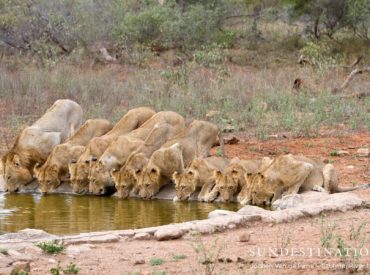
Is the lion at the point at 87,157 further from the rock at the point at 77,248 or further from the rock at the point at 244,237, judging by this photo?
the rock at the point at 244,237

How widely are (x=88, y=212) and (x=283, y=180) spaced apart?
2559 mm

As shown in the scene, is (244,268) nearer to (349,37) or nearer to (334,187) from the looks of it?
(334,187)

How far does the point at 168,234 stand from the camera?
855 cm

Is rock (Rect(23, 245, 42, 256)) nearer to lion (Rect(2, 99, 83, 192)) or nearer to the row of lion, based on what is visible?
the row of lion

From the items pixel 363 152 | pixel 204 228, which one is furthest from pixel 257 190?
pixel 363 152

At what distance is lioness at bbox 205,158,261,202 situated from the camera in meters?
11.6

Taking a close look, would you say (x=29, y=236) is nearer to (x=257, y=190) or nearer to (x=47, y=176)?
(x=257, y=190)

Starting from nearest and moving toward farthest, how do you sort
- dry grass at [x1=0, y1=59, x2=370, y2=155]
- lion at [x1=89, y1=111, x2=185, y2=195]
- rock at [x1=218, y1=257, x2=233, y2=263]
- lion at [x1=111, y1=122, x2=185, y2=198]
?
rock at [x1=218, y1=257, x2=233, y2=263]
lion at [x1=111, y1=122, x2=185, y2=198]
lion at [x1=89, y1=111, x2=185, y2=195]
dry grass at [x1=0, y1=59, x2=370, y2=155]

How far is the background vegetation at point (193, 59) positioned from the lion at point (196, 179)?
13.7 feet

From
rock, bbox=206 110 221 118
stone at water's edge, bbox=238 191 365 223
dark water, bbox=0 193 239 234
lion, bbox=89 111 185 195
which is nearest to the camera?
stone at water's edge, bbox=238 191 365 223

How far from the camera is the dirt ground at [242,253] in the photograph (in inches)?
272

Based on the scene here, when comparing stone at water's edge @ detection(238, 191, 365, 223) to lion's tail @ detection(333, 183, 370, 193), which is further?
lion's tail @ detection(333, 183, 370, 193)

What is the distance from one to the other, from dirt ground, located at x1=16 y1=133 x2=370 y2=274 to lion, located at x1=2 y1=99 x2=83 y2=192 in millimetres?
5321

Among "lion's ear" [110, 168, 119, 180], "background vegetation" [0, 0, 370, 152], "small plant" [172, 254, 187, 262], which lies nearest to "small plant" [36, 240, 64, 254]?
"small plant" [172, 254, 187, 262]
